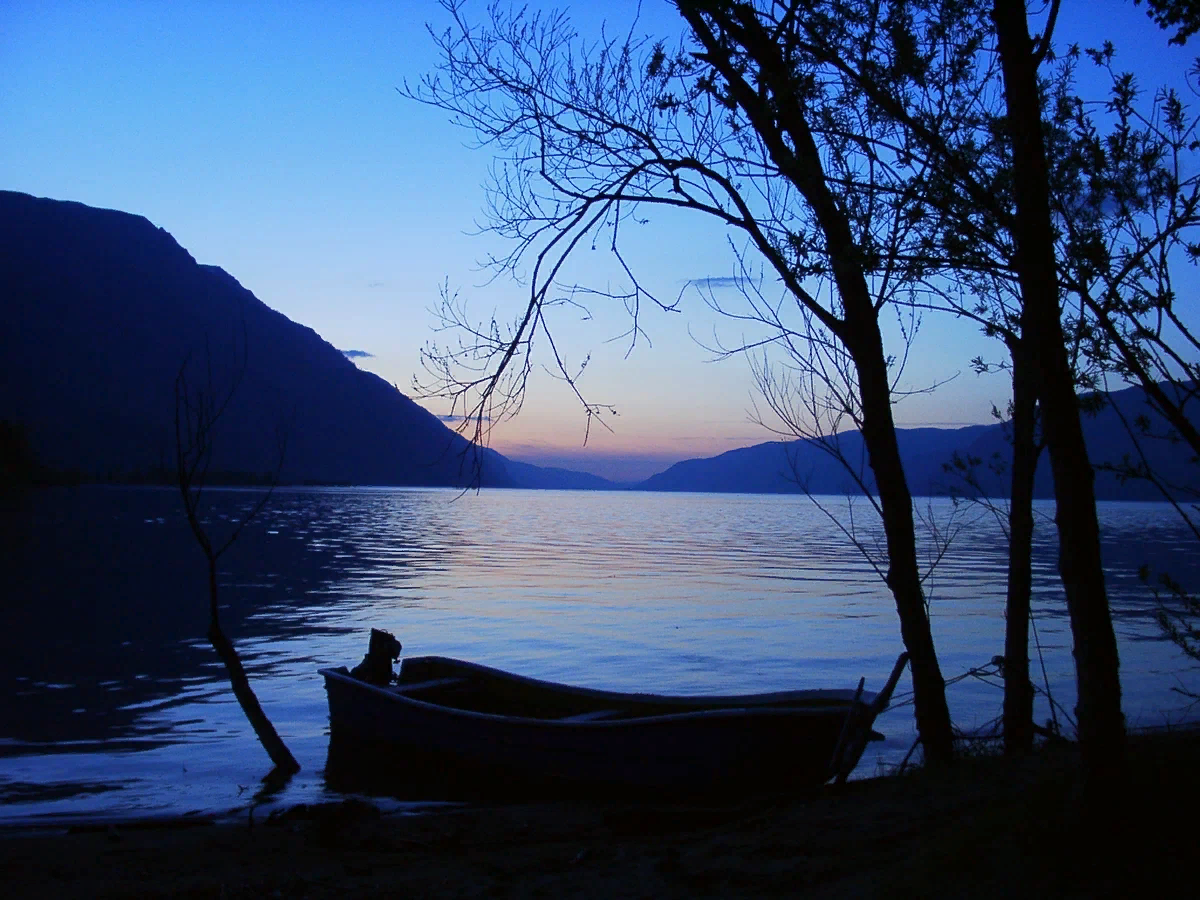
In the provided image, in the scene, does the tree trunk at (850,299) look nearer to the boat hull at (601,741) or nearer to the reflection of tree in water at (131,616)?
the boat hull at (601,741)

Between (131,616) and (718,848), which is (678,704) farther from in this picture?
(131,616)

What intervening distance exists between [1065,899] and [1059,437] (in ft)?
7.71

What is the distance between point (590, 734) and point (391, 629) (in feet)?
49.5

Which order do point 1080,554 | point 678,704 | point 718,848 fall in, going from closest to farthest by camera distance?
point 1080,554 < point 718,848 < point 678,704

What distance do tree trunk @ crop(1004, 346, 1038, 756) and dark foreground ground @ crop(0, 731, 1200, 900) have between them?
896 millimetres

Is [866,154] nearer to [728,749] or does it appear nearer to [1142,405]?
[1142,405]

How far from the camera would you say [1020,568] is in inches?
362

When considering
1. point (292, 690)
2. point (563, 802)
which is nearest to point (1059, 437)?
point (563, 802)

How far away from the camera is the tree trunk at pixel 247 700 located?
11.6 metres

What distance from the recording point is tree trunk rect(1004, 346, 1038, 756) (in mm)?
8891

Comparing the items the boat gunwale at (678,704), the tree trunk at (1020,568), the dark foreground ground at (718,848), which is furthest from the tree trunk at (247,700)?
the tree trunk at (1020,568)

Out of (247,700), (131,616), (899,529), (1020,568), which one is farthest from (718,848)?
(131,616)

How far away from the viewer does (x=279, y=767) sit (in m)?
12.5

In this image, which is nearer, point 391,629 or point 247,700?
point 247,700
